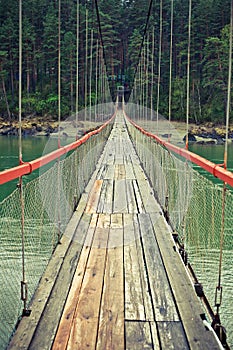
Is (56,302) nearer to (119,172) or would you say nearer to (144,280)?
(144,280)

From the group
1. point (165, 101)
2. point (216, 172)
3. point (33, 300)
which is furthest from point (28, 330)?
point (165, 101)

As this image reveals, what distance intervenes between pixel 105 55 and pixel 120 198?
25378 millimetres

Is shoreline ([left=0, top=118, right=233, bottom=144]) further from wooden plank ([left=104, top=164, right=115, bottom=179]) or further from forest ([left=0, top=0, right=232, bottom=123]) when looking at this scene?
wooden plank ([left=104, top=164, right=115, bottom=179])

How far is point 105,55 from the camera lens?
2809 cm

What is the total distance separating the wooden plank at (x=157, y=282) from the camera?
5.21 feet

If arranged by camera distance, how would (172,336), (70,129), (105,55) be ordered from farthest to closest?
(105,55) < (70,129) < (172,336)

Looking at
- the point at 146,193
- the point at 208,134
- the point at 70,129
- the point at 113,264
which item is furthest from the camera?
the point at 70,129

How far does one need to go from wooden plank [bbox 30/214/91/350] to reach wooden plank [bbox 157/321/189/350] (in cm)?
32

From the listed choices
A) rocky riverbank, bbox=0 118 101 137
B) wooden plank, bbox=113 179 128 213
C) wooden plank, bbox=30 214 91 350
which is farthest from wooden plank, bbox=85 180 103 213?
rocky riverbank, bbox=0 118 101 137

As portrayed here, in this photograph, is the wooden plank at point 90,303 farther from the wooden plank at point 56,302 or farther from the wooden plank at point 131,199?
the wooden plank at point 131,199

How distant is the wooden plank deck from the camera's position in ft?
4.62

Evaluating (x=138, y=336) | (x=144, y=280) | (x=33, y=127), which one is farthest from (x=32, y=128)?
(x=138, y=336)

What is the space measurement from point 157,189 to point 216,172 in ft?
7.40

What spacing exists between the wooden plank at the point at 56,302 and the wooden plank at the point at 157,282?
0.32 metres
